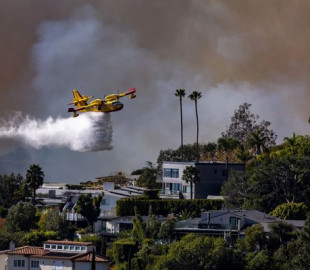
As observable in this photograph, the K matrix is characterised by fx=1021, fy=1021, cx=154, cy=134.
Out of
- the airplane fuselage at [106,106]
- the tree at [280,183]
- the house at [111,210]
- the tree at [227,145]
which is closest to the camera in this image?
the house at [111,210]

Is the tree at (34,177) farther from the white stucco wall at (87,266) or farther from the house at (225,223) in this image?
the white stucco wall at (87,266)

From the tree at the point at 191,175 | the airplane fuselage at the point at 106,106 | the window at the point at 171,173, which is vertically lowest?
the tree at the point at 191,175

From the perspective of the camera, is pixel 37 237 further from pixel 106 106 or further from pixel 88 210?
pixel 106 106

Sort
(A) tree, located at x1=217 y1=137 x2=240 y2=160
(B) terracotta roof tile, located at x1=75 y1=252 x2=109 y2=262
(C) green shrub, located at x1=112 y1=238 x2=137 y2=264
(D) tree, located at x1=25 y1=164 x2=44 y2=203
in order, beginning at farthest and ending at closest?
(A) tree, located at x1=217 y1=137 x2=240 y2=160
(D) tree, located at x1=25 y1=164 x2=44 y2=203
(C) green shrub, located at x1=112 y1=238 x2=137 y2=264
(B) terracotta roof tile, located at x1=75 y1=252 x2=109 y2=262

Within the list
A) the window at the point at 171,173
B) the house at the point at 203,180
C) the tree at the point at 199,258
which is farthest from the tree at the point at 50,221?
the window at the point at 171,173

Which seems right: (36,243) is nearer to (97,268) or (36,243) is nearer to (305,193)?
A: (97,268)

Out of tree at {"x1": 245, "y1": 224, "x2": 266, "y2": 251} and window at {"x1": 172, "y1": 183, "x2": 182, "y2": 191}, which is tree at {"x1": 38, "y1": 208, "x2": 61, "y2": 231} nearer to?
window at {"x1": 172, "y1": 183, "x2": 182, "y2": 191}

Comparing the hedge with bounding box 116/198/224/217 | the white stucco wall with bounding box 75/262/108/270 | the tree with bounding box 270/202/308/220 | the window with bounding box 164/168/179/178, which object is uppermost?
the window with bounding box 164/168/179/178

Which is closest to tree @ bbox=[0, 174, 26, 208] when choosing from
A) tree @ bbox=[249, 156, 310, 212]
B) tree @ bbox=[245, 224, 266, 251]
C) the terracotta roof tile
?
tree @ bbox=[249, 156, 310, 212]
